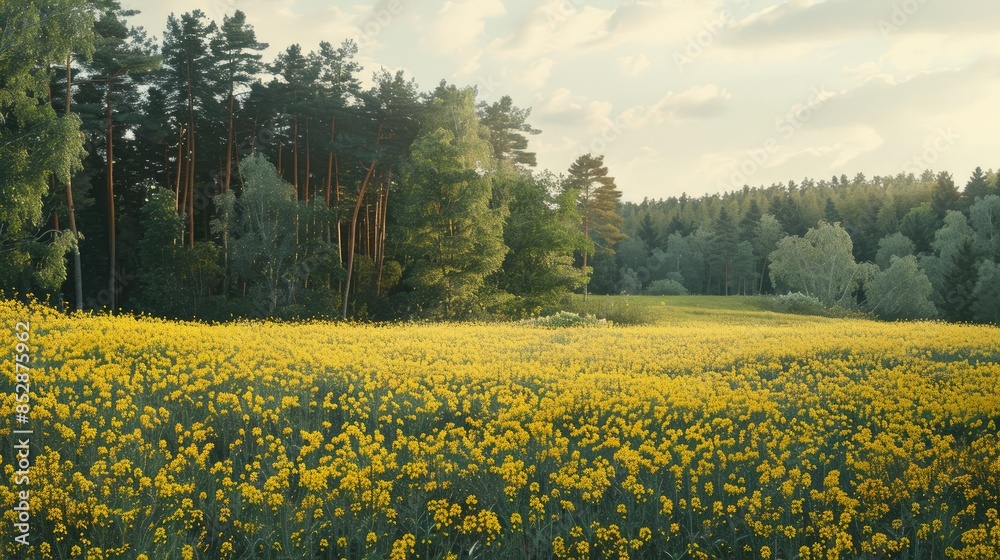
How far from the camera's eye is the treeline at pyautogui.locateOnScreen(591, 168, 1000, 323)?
2297 inches

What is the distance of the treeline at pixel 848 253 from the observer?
58.3 m

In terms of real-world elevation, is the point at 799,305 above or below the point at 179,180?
below

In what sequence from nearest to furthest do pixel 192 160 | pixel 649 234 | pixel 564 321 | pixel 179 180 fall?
1. pixel 564 321
2. pixel 192 160
3. pixel 179 180
4. pixel 649 234

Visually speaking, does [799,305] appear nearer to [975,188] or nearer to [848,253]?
[848,253]

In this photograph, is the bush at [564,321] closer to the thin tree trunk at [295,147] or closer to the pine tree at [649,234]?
the thin tree trunk at [295,147]

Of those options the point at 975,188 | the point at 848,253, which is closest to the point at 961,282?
the point at 848,253

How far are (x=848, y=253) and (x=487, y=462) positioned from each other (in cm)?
6637

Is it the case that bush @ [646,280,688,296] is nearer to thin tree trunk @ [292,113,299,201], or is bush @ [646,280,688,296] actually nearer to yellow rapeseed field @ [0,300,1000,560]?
thin tree trunk @ [292,113,299,201]

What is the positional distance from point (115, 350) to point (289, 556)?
8.73 metres

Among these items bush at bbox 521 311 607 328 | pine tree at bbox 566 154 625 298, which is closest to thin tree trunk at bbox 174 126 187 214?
bush at bbox 521 311 607 328

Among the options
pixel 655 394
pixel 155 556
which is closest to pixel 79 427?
pixel 155 556

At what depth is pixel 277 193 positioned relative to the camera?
1427 inches

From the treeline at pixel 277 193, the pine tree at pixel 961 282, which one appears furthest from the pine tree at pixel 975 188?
the treeline at pixel 277 193

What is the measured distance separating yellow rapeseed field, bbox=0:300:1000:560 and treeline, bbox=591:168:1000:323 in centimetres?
5082
